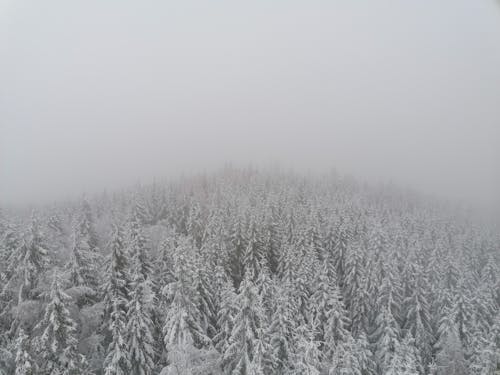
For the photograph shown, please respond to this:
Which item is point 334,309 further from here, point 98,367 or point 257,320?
point 98,367

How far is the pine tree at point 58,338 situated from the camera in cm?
1631

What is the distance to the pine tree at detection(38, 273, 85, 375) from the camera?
53.5 feet

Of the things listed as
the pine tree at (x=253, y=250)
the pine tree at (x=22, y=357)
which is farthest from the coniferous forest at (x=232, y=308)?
the pine tree at (x=253, y=250)

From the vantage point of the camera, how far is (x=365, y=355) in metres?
24.7

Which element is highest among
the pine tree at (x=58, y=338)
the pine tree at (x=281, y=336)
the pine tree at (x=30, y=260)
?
the pine tree at (x=30, y=260)

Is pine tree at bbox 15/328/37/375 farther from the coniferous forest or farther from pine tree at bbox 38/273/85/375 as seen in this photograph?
pine tree at bbox 38/273/85/375

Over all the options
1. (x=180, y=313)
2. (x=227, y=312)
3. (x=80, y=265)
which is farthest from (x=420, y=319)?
(x=80, y=265)

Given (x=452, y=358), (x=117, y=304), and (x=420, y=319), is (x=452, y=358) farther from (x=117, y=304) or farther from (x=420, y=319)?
(x=117, y=304)

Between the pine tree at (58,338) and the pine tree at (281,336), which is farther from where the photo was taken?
the pine tree at (281,336)

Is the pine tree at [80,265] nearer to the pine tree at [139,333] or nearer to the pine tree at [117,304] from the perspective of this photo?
the pine tree at [117,304]

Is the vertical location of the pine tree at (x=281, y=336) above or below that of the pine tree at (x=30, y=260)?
below

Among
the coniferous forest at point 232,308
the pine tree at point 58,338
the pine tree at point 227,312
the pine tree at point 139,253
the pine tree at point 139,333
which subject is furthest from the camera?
the pine tree at point 139,253

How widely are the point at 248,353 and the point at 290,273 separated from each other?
43.3 feet

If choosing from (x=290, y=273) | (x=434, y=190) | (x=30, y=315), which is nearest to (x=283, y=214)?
(x=290, y=273)
